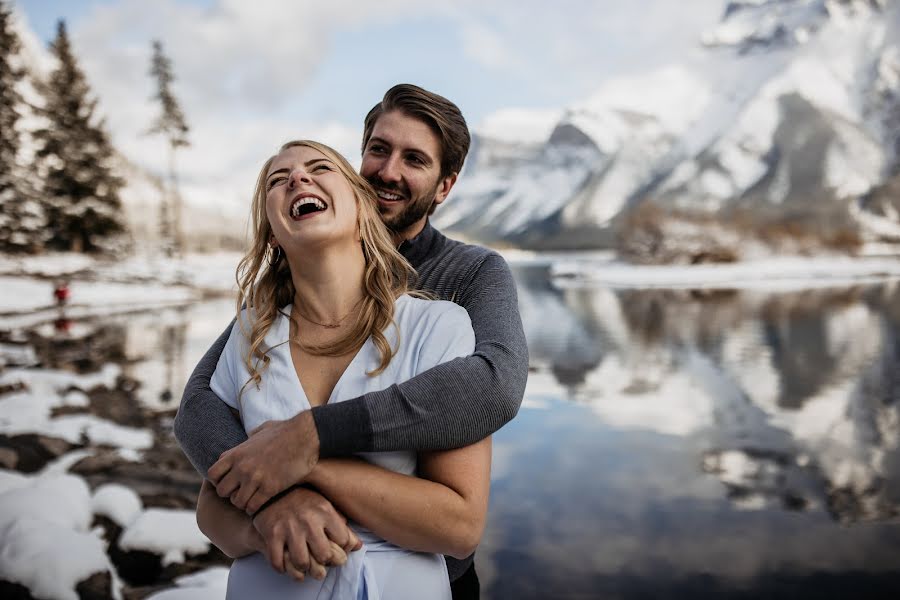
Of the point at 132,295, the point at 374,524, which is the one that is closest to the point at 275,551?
the point at 374,524

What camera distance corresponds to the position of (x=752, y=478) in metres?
4.82

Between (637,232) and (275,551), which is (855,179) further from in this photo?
(275,551)

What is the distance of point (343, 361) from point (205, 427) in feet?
1.22

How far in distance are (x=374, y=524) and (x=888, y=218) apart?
306 feet

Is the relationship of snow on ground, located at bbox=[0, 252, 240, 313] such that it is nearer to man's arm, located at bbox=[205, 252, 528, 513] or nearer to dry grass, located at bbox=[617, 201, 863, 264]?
man's arm, located at bbox=[205, 252, 528, 513]

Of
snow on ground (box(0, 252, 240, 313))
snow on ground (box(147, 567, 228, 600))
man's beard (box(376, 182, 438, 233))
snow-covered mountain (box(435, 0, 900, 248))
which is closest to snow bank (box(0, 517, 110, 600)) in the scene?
snow on ground (box(147, 567, 228, 600))

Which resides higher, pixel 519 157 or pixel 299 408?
pixel 519 157

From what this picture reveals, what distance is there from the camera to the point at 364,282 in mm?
1752

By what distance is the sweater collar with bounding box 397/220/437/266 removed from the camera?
92.2 inches

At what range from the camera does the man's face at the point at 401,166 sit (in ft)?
7.41

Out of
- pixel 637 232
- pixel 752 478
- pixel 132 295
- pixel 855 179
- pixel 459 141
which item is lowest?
pixel 752 478

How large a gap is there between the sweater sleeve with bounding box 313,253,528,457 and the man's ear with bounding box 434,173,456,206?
0.89 meters

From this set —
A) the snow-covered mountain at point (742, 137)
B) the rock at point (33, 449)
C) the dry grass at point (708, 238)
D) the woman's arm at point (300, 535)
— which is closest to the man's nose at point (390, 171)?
the woman's arm at point (300, 535)

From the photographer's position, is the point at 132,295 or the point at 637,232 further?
the point at 637,232
